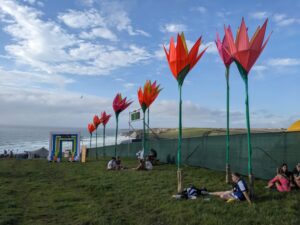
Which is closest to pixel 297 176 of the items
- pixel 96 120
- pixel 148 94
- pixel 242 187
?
pixel 242 187

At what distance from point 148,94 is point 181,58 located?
9.59 meters

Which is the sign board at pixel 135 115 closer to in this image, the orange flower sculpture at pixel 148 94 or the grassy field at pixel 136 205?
the orange flower sculpture at pixel 148 94

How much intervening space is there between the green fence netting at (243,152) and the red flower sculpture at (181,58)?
156 inches

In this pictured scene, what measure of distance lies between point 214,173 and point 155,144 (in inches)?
387

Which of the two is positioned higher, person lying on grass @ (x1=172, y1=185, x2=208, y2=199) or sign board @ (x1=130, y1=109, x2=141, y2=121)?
sign board @ (x1=130, y1=109, x2=141, y2=121)

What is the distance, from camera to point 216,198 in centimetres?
982

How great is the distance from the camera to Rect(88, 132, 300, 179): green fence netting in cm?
1195

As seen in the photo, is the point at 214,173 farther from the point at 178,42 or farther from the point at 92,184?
the point at 178,42

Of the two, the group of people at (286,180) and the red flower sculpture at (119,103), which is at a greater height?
the red flower sculpture at (119,103)

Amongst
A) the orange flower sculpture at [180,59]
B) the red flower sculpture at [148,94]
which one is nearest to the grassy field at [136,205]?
the orange flower sculpture at [180,59]

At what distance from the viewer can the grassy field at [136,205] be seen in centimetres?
809

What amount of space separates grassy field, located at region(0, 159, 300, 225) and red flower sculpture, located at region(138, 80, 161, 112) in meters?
7.15

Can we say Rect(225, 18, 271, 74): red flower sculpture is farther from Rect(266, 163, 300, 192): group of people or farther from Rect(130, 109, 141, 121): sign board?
Rect(130, 109, 141, 121): sign board

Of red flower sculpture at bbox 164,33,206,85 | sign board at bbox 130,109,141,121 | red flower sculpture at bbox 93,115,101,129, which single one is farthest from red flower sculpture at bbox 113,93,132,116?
red flower sculpture at bbox 164,33,206,85
